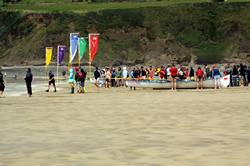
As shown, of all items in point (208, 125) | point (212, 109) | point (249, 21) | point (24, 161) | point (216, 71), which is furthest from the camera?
point (249, 21)

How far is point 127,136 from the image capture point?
574 inches

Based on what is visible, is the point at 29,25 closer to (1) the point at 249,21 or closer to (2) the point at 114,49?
(2) the point at 114,49

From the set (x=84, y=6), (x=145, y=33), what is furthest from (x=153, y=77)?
(x=84, y=6)

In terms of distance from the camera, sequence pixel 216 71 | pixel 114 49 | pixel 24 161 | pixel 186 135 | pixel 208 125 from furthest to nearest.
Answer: pixel 114 49 → pixel 216 71 → pixel 208 125 → pixel 186 135 → pixel 24 161

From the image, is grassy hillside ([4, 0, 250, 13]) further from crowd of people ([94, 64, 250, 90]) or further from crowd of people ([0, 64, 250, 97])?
crowd of people ([0, 64, 250, 97])

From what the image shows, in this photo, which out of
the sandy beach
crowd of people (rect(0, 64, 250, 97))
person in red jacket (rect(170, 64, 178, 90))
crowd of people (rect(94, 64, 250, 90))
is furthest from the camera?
crowd of people (rect(94, 64, 250, 90))

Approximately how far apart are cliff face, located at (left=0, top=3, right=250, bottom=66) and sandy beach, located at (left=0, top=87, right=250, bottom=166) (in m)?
83.7

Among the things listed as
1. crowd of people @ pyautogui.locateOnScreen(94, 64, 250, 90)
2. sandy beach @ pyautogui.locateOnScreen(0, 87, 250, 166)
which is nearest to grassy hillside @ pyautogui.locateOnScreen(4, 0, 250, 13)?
crowd of people @ pyautogui.locateOnScreen(94, 64, 250, 90)

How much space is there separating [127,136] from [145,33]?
106793 millimetres

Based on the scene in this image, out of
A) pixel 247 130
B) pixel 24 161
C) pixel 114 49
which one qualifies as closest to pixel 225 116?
pixel 247 130

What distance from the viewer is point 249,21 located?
12312cm

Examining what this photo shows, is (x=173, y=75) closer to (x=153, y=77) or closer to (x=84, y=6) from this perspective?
(x=153, y=77)

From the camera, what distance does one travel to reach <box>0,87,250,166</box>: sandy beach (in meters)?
11.3

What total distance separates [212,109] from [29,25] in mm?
108878
